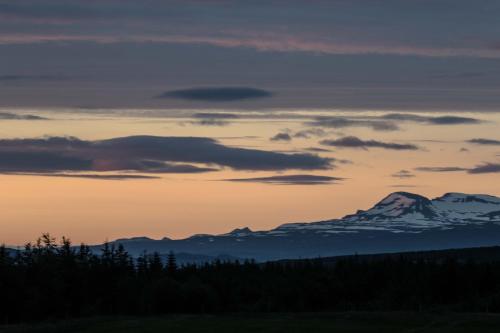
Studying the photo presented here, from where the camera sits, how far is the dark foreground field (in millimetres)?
116125

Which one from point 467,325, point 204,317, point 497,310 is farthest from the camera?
point 497,310

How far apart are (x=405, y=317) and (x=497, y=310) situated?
54216 mm

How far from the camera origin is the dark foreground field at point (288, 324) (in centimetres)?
11612

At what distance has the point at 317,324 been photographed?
121312mm

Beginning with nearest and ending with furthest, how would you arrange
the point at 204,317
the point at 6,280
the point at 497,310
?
the point at 204,317, the point at 6,280, the point at 497,310

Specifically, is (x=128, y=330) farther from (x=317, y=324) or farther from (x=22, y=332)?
(x=317, y=324)

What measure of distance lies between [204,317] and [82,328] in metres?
14.8

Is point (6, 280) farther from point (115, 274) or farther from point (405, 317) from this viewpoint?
point (405, 317)

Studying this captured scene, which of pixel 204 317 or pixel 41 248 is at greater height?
pixel 41 248

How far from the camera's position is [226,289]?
198125mm

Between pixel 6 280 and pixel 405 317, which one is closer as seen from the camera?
pixel 405 317

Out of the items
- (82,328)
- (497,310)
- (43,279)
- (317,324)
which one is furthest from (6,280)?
(497,310)

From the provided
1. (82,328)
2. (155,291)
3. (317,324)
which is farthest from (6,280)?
(317,324)

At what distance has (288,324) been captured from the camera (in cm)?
12194
